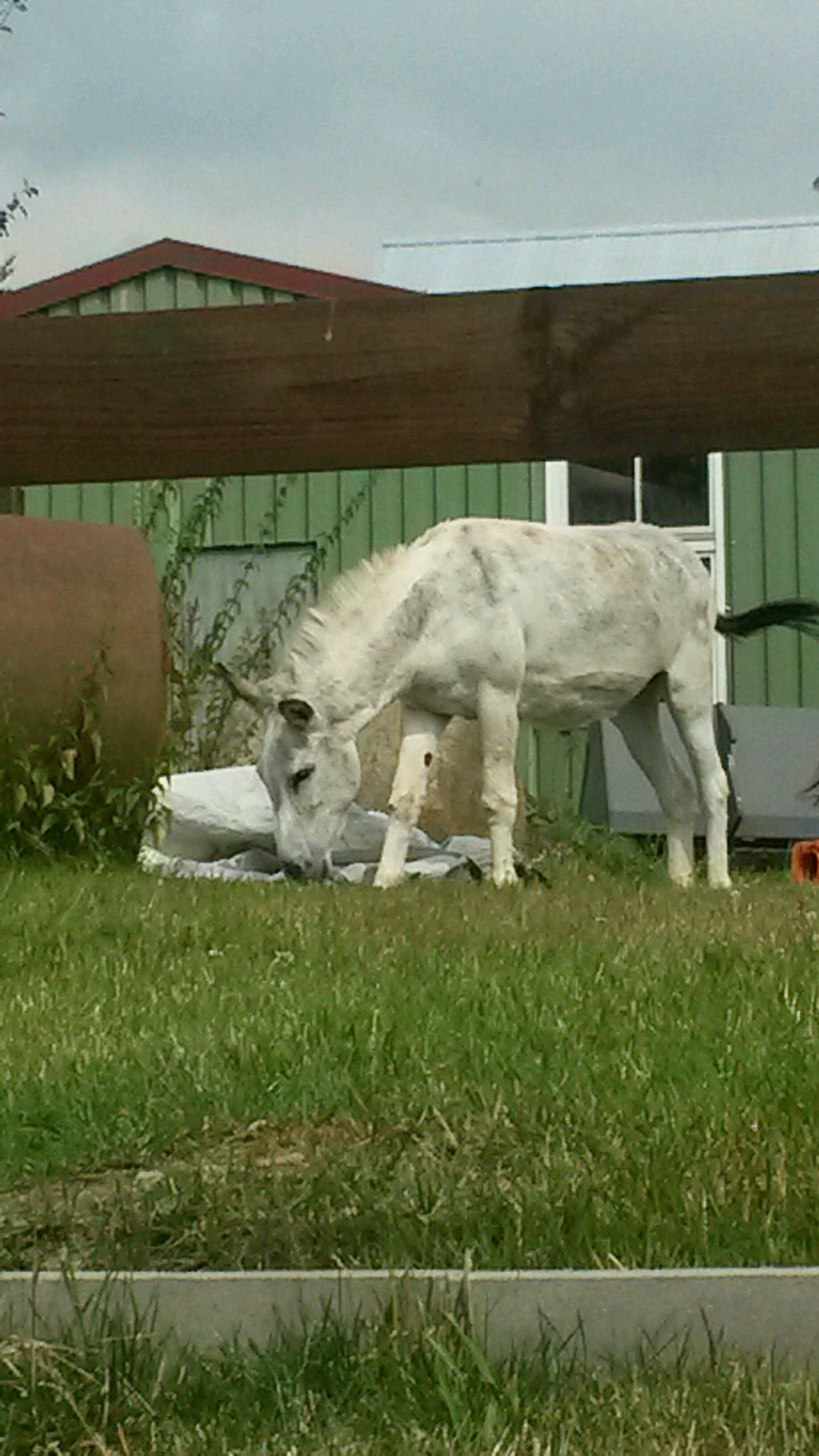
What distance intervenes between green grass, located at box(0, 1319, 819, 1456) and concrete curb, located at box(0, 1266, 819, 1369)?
0.03 meters

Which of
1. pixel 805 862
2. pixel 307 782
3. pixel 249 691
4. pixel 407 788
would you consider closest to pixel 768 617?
pixel 805 862

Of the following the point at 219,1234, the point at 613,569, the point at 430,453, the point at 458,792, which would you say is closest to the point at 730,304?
the point at 430,453

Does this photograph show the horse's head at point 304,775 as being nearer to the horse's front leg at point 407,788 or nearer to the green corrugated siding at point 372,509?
the horse's front leg at point 407,788

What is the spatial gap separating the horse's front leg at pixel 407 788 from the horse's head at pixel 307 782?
11.8 inches

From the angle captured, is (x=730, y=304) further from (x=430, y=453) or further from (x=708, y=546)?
(x=708, y=546)

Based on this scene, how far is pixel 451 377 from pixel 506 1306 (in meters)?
1.32

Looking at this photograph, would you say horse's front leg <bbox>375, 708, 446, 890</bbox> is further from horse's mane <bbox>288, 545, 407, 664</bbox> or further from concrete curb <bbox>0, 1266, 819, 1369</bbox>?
concrete curb <bbox>0, 1266, 819, 1369</bbox>

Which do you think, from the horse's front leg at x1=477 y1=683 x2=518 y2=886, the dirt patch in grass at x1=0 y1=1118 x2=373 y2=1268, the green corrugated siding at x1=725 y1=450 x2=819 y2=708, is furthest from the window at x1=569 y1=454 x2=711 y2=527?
the dirt patch in grass at x1=0 y1=1118 x2=373 y2=1268

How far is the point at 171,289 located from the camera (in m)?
19.6

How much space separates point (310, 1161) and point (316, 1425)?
1.05m

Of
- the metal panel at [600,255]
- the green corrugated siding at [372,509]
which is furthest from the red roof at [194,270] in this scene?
the metal panel at [600,255]

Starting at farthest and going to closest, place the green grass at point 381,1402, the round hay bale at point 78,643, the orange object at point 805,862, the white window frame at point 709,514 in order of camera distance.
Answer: the white window frame at point 709,514 → the orange object at point 805,862 → the round hay bale at point 78,643 → the green grass at point 381,1402

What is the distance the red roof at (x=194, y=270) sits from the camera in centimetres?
1905

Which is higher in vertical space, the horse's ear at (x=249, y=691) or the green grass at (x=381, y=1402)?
the horse's ear at (x=249, y=691)
